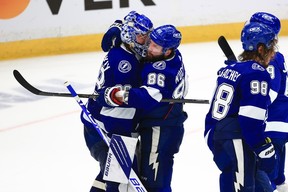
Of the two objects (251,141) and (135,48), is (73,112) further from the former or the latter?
(251,141)

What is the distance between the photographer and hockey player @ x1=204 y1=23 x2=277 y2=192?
8.03 ft

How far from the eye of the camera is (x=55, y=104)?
A: 18.1 ft

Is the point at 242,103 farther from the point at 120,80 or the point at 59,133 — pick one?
the point at 59,133

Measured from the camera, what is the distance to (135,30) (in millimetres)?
2748

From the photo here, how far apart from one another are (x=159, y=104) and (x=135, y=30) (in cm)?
32

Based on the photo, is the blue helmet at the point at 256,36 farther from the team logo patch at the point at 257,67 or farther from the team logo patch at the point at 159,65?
the team logo patch at the point at 159,65

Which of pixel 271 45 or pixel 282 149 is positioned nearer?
pixel 271 45

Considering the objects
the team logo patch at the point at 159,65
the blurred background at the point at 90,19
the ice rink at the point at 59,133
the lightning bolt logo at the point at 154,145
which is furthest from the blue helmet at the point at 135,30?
the blurred background at the point at 90,19

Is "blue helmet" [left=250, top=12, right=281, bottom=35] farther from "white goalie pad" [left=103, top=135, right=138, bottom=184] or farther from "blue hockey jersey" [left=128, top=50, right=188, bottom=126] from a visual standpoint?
"white goalie pad" [left=103, top=135, right=138, bottom=184]

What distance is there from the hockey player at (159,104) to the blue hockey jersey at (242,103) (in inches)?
8.9

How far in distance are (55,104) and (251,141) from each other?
10.6ft

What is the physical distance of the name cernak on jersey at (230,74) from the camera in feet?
8.19

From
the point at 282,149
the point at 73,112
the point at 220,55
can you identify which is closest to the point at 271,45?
the point at 282,149

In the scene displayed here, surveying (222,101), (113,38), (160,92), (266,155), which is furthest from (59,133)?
(266,155)
